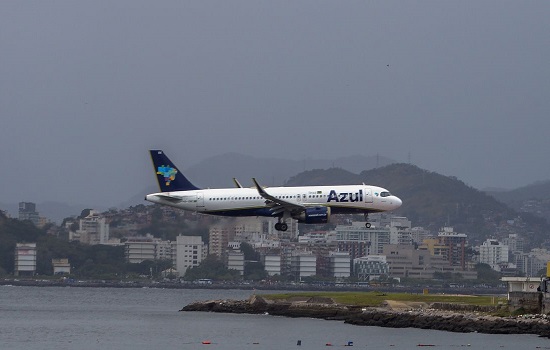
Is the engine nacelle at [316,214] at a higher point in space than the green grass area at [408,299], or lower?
higher

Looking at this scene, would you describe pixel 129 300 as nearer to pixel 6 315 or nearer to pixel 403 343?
pixel 6 315

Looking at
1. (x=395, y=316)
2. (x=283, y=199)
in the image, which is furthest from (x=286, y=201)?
(x=395, y=316)

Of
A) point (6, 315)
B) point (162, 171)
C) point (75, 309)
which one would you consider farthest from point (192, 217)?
point (162, 171)

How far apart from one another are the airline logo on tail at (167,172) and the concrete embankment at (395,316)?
53.9 ft

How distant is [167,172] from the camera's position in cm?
11600

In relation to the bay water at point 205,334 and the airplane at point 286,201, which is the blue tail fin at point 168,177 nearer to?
the airplane at point 286,201

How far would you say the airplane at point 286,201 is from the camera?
10988 cm

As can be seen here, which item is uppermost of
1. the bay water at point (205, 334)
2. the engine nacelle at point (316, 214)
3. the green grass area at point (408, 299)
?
the engine nacelle at point (316, 214)

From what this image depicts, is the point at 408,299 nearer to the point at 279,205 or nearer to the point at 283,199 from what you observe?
the point at 279,205

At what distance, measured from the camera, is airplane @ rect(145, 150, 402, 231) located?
10988cm

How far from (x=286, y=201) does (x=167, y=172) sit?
11.3 m

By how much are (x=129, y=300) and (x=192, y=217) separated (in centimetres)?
1507

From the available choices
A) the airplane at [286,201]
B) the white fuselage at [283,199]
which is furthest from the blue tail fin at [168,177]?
the white fuselage at [283,199]

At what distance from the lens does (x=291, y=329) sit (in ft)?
355
